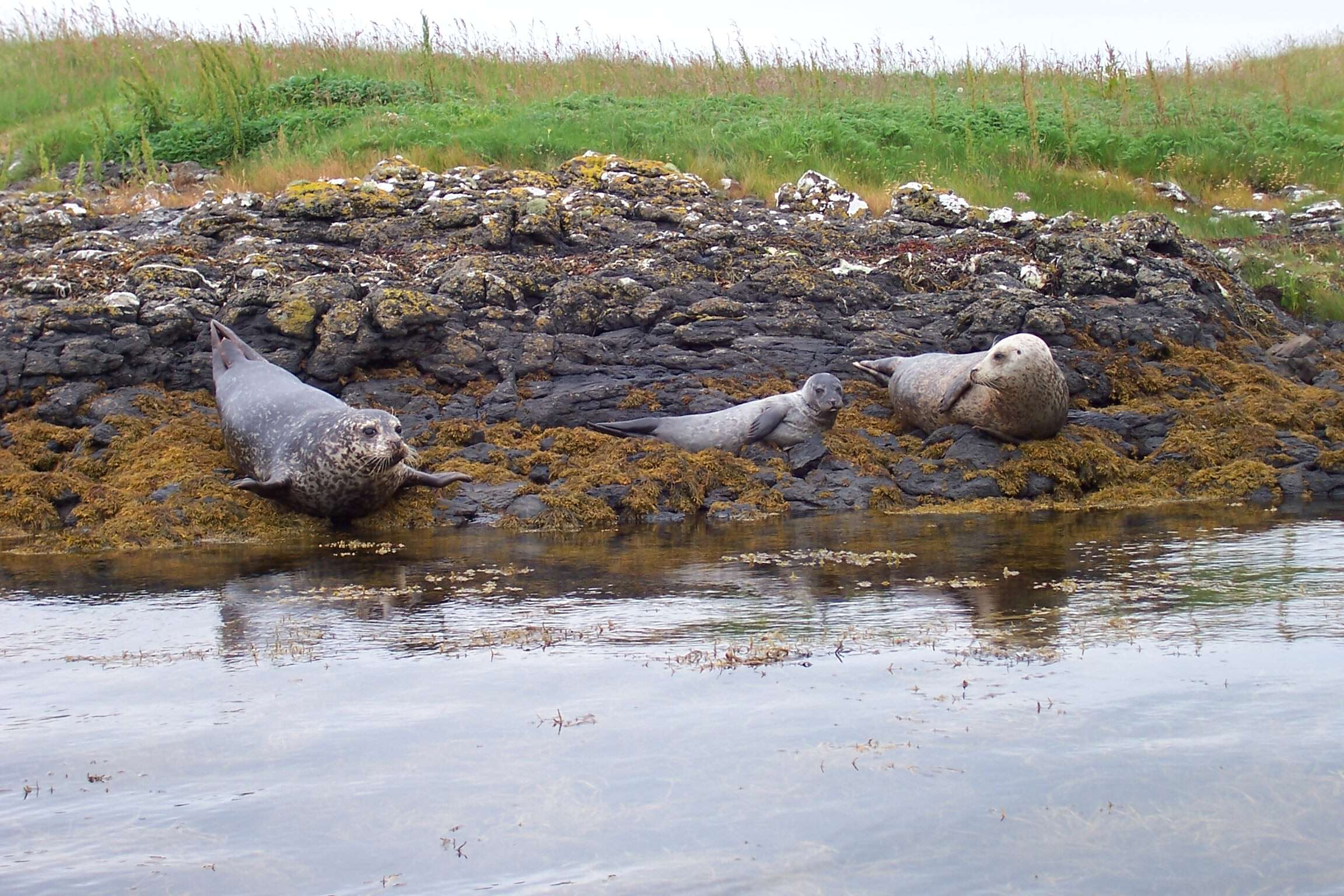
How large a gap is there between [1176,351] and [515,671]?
396 inches

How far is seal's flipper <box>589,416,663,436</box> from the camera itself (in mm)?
11531

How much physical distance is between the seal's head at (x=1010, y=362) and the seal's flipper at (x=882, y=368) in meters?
1.34

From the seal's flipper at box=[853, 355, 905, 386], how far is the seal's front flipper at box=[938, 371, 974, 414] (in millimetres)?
1161

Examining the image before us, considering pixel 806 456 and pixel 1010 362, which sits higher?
pixel 1010 362

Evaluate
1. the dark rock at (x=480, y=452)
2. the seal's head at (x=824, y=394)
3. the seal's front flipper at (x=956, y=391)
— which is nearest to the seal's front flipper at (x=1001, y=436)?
the seal's front flipper at (x=956, y=391)

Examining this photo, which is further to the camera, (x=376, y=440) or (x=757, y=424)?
(x=757, y=424)

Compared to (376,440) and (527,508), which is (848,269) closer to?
(527,508)

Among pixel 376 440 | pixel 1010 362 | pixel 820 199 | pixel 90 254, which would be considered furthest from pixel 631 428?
pixel 90 254

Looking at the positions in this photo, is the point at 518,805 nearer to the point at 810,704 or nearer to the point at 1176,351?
the point at 810,704

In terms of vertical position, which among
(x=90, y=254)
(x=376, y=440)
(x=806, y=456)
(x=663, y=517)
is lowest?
(x=663, y=517)

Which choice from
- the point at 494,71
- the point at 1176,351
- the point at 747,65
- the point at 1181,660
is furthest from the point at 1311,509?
the point at 494,71

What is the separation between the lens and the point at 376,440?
9.76m

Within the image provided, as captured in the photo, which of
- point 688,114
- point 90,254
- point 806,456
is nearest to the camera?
point 806,456

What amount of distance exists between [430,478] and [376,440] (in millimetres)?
566
